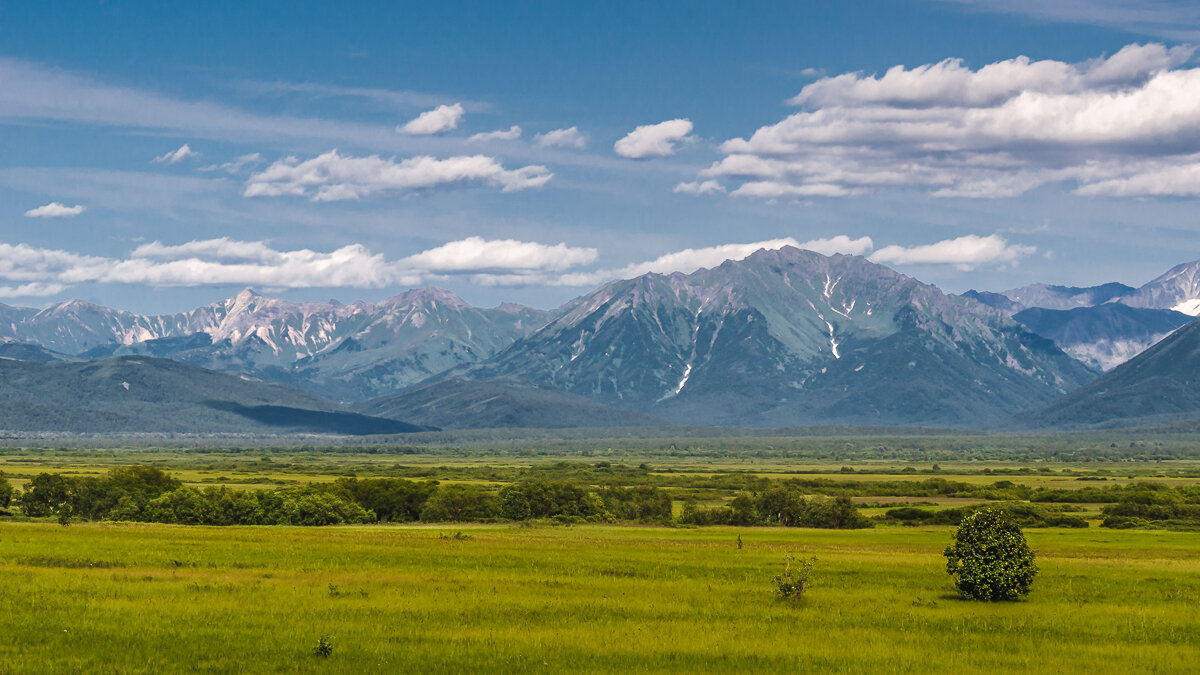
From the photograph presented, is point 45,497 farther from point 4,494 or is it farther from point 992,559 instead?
point 992,559

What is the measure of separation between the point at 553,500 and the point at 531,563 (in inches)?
3085

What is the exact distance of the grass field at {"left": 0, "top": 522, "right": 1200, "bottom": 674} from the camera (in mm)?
47219

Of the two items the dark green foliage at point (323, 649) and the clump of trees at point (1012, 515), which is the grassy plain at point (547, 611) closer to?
the dark green foliage at point (323, 649)

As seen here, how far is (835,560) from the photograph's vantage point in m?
89.5

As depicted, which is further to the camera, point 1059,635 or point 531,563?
point 531,563

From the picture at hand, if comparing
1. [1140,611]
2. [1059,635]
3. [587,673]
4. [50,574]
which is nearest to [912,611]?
[1059,635]

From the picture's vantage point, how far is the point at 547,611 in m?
60.1

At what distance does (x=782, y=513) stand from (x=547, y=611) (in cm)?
Answer: 10154

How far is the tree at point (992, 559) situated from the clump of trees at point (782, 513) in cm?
7869

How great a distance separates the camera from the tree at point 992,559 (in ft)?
217

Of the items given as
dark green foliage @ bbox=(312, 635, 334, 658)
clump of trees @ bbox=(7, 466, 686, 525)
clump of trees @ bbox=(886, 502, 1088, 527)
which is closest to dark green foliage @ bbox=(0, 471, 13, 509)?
clump of trees @ bbox=(7, 466, 686, 525)

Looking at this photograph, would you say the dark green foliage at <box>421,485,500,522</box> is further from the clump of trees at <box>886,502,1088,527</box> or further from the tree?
the tree

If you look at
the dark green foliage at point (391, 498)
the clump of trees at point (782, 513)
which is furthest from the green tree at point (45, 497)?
the clump of trees at point (782, 513)

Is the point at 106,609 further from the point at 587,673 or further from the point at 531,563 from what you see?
the point at 531,563
